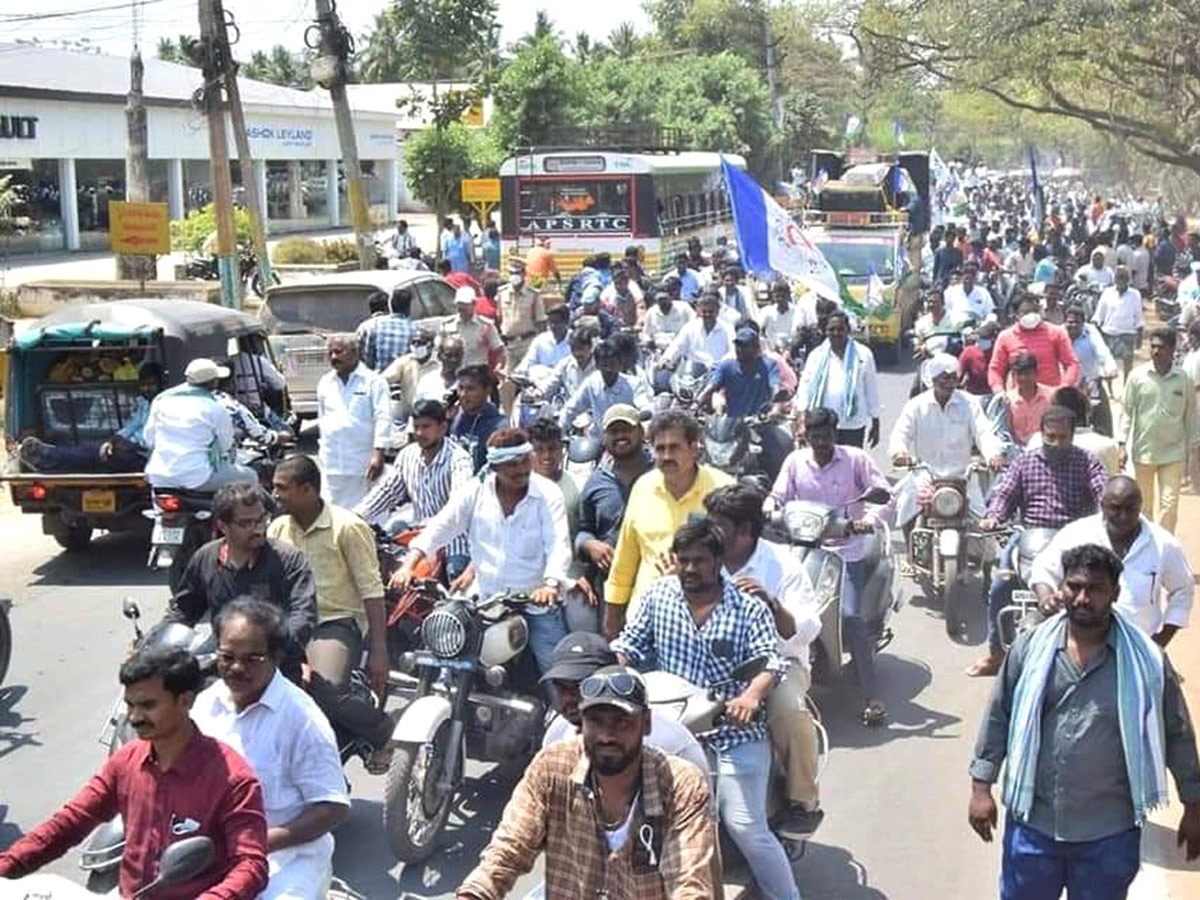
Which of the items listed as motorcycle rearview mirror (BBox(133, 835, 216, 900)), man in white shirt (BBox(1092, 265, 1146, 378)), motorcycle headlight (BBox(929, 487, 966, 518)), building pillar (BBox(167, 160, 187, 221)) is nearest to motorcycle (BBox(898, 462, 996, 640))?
motorcycle headlight (BBox(929, 487, 966, 518))

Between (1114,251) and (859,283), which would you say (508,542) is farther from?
(1114,251)

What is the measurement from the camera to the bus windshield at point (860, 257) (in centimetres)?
2406

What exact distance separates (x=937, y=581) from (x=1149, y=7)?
48.2ft

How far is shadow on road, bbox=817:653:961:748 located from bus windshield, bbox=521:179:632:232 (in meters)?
18.3

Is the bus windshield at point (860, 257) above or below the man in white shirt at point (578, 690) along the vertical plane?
above

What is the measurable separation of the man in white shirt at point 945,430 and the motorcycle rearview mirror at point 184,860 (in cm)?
729

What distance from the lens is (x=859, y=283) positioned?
78.6 feet

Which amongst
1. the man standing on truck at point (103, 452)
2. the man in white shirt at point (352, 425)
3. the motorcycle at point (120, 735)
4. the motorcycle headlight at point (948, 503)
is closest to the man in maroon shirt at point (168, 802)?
the motorcycle at point (120, 735)

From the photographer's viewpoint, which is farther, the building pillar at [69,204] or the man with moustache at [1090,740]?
the building pillar at [69,204]

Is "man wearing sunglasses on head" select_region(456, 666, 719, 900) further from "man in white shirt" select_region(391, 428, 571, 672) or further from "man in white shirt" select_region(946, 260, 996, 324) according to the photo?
"man in white shirt" select_region(946, 260, 996, 324)

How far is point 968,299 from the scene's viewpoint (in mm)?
17812

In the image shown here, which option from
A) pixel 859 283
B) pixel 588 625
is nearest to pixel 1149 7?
pixel 859 283

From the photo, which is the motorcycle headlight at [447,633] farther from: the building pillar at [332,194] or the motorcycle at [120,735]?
the building pillar at [332,194]

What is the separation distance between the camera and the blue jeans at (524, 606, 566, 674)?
7.05 m
